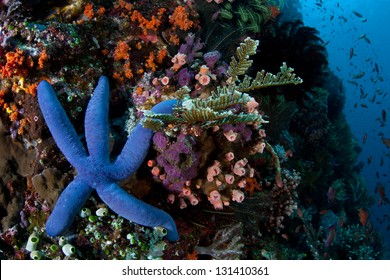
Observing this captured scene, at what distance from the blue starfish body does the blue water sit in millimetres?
39302

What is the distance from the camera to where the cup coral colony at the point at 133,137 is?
3523 mm

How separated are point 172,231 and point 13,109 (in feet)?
8.45

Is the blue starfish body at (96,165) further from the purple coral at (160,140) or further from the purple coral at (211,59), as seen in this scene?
the purple coral at (211,59)

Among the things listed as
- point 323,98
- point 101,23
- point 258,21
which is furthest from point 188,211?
point 323,98

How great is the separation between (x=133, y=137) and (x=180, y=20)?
265cm

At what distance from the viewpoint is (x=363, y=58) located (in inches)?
2968

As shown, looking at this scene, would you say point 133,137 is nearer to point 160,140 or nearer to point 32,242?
point 160,140

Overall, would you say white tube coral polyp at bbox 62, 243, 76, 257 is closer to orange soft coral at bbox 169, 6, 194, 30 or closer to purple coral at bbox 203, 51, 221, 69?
purple coral at bbox 203, 51, 221, 69

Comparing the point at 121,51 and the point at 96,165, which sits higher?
the point at 121,51

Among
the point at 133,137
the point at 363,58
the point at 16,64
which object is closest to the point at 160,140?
the point at 133,137

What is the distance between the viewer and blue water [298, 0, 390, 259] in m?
50.0

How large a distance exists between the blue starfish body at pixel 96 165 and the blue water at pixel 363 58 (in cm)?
3930

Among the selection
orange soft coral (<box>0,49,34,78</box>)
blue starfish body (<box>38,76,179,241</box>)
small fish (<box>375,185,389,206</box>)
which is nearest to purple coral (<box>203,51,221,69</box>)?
blue starfish body (<box>38,76,179,241</box>)
